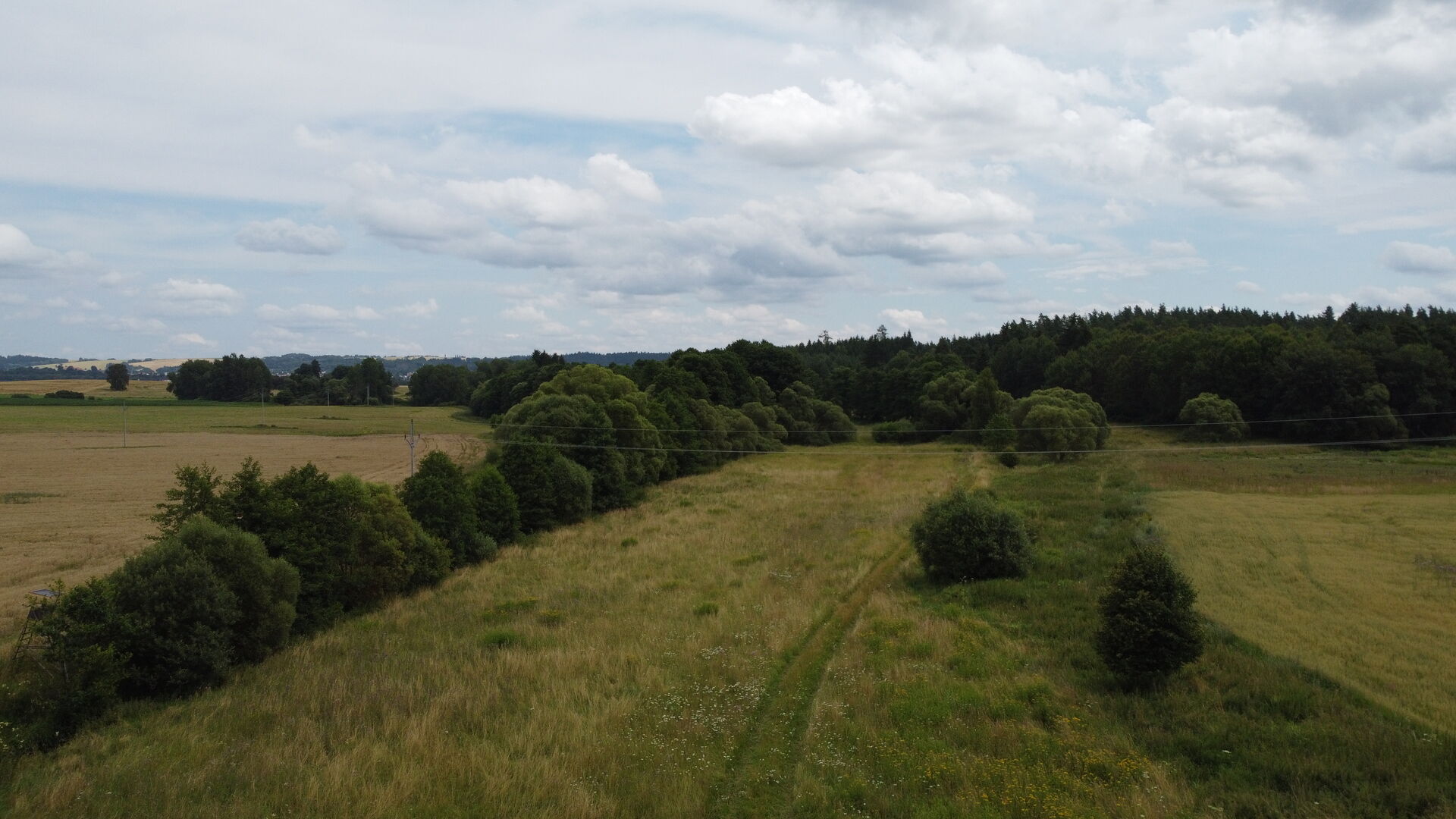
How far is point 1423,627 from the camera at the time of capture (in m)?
18.4

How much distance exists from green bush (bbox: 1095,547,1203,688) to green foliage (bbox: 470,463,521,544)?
24172 mm

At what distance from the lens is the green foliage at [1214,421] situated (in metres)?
75.1

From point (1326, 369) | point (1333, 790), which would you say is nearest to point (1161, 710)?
point (1333, 790)

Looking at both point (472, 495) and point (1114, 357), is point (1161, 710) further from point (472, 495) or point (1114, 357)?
point (1114, 357)

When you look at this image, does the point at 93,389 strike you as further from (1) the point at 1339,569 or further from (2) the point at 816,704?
(1) the point at 1339,569

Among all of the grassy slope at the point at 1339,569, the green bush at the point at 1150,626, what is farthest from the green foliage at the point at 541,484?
the green bush at the point at 1150,626

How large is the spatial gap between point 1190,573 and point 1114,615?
10510mm

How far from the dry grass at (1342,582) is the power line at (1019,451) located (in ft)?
46.4

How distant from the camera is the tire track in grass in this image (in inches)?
449

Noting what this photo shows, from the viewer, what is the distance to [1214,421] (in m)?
75.3

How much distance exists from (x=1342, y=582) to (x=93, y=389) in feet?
508

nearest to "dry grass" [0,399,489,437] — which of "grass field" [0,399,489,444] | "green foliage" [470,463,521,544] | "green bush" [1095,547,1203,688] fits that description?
"grass field" [0,399,489,444]

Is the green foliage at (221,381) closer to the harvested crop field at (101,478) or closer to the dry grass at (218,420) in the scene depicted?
the dry grass at (218,420)

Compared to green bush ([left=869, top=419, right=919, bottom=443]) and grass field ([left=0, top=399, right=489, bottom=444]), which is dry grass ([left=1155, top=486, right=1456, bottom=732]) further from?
grass field ([left=0, top=399, right=489, bottom=444])
